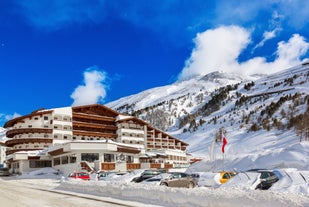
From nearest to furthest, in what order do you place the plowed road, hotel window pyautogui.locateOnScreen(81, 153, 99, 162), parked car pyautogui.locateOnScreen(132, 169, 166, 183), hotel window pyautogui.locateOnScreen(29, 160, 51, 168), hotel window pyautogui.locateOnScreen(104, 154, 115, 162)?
the plowed road, parked car pyautogui.locateOnScreen(132, 169, 166, 183), hotel window pyautogui.locateOnScreen(81, 153, 99, 162), hotel window pyautogui.locateOnScreen(104, 154, 115, 162), hotel window pyautogui.locateOnScreen(29, 160, 51, 168)

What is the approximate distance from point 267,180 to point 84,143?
36.6 m

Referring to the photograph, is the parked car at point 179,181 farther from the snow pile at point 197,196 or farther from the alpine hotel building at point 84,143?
the alpine hotel building at point 84,143

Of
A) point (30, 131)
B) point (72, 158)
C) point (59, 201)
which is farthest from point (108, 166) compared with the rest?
point (59, 201)

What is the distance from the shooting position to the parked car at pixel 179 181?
2545 centimetres

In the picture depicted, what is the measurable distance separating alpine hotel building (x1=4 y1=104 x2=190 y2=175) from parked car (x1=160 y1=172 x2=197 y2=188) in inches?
977

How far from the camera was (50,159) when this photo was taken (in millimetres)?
63406

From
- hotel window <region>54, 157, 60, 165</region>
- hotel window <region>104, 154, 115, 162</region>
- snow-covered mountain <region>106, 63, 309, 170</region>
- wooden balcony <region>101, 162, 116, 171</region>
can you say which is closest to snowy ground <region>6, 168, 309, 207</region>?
snow-covered mountain <region>106, 63, 309, 170</region>

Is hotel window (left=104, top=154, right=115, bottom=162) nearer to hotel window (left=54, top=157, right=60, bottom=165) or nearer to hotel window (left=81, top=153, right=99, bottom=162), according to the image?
hotel window (left=81, top=153, right=99, bottom=162)

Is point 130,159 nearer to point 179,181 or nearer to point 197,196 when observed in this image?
point 179,181

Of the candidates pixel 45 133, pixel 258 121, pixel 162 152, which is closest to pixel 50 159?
pixel 45 133

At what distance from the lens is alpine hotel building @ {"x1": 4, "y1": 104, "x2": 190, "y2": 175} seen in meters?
51.7

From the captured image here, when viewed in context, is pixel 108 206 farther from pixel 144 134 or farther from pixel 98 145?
pixel 144 134

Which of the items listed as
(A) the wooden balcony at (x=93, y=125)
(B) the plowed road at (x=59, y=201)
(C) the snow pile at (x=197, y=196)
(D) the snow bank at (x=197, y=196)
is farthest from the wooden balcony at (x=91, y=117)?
(B) the plowed road at (x=59, y=201)

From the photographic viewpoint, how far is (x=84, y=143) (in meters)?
50.8
